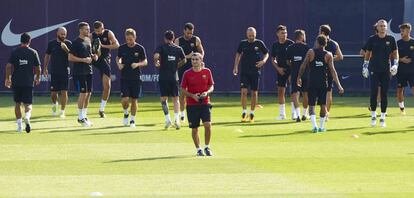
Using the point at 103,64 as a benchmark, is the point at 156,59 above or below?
above

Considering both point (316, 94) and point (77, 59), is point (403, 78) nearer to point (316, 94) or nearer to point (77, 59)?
point (316, 94)

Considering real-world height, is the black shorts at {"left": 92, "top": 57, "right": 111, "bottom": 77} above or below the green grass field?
above

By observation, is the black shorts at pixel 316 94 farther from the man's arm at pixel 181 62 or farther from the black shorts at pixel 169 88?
the black shorts at pixel 169 88

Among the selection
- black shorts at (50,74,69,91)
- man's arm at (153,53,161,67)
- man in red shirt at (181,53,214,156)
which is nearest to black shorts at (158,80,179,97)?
man's arm at (153,53,161,67)

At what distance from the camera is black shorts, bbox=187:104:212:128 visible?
20.4m

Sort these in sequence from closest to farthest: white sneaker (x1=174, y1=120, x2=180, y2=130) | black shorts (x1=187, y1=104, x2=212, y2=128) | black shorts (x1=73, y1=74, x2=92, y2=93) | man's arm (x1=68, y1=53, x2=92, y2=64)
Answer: black shorts (x1=187, y1=104, x2=212, y2=128) < white sneaker (x1=174, y1=120, x2=180, y2=130) < man's arm (x1=68, y1=53, x2=92, y2=64) < black shorts (x1=73, y1=74, x2=92, y2=93)

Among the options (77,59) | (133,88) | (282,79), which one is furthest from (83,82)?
(282,79)

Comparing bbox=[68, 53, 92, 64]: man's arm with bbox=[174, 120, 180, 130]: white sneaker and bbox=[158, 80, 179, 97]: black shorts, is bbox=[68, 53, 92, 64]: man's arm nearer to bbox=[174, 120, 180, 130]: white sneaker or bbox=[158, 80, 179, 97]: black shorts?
bbox=[158, 80, 179, 97]: black shorts

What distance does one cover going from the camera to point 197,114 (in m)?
20.5

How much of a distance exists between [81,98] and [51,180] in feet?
35.1

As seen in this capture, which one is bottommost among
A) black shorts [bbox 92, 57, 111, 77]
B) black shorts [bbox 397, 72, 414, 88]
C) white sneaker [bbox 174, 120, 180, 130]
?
white sneaker [bbox 174, 120, 180, 130]

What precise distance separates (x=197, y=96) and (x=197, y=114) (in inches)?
13.2

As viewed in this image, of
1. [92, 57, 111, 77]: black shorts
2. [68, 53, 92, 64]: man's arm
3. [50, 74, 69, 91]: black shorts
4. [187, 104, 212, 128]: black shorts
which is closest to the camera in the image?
[187, 104, 212, 128]: black shorts

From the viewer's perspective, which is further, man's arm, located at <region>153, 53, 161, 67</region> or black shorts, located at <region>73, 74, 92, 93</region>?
black shorts, located at <region>73, 74, 92, 93</region>
